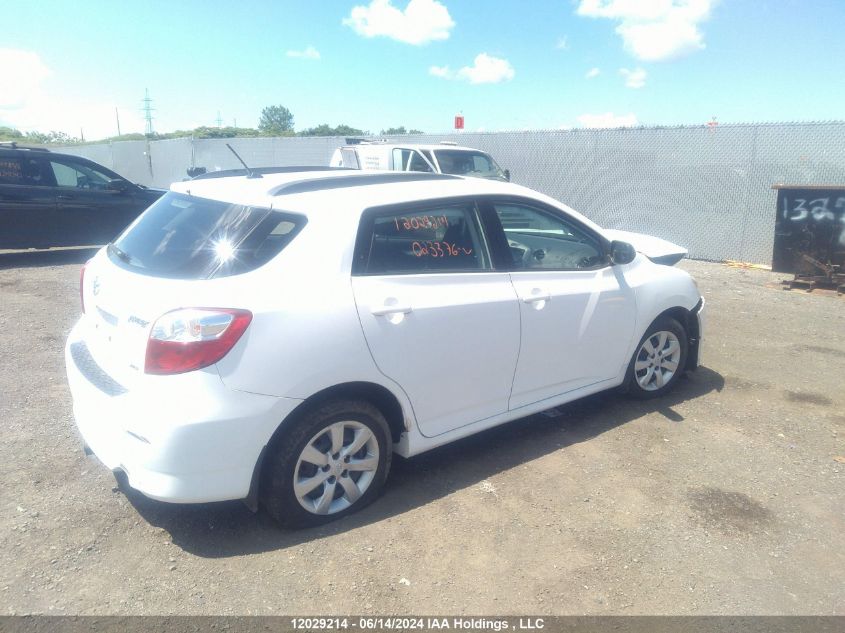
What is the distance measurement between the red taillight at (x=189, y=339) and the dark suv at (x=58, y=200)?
29.9 ft

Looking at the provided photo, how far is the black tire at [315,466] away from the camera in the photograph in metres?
3.10

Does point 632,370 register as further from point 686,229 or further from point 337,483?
point 686,229

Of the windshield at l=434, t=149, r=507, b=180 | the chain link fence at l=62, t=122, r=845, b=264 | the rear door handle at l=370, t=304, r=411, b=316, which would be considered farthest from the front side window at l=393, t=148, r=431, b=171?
the rear door handle at l=370, t=304, r=411, b=316

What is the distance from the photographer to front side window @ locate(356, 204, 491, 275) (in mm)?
3412

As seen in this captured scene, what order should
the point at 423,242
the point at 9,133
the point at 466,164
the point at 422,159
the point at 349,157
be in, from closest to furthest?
the point at 423,242 < the point at 422,159 < the point at 466,164 < the point at 349,157 < the point at 9,133

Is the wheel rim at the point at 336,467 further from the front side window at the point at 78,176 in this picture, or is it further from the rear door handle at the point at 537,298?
the front side window at the point at 78,176

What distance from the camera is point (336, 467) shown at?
3.33 meters

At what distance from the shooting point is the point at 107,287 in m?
3.36

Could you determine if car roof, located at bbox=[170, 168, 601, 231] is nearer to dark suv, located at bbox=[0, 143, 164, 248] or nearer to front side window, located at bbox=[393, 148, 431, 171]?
front side window, located at bbox=[393, 148, 431, 171]

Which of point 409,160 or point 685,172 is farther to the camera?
point 685,172

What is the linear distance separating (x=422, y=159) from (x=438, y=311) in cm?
863

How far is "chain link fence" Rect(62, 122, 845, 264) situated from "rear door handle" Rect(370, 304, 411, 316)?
9813mm

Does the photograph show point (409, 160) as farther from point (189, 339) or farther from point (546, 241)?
point (189, 339)

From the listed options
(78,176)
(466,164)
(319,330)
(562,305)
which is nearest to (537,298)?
(562,305)
